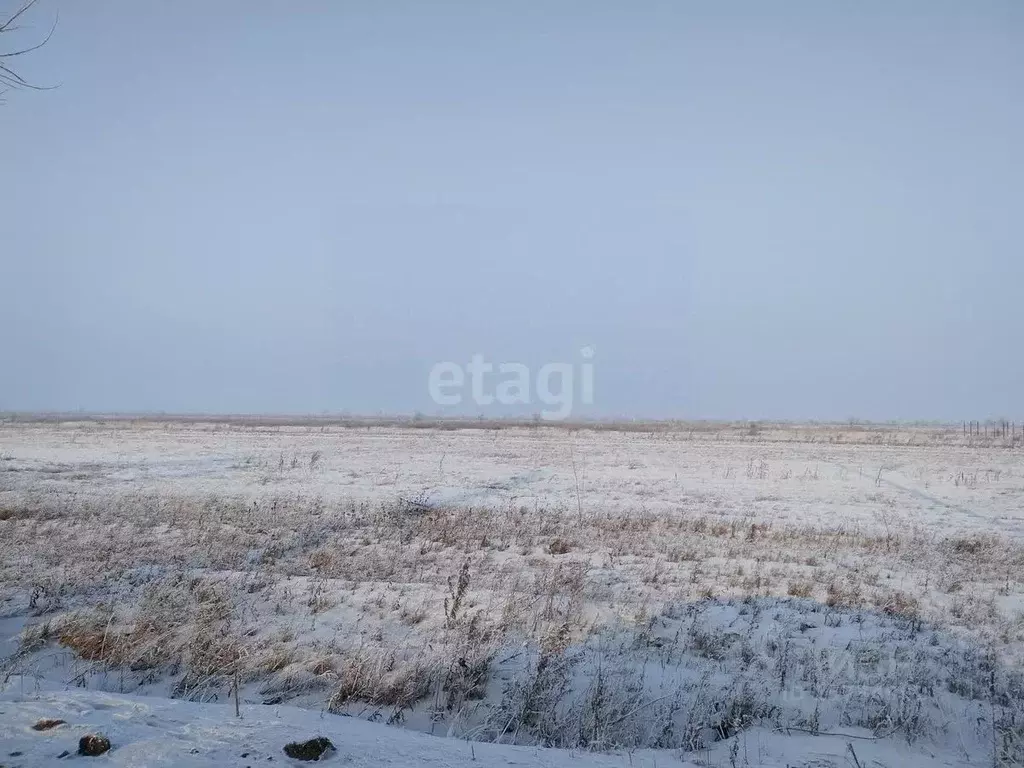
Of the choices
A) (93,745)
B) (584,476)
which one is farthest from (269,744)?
(584,476)

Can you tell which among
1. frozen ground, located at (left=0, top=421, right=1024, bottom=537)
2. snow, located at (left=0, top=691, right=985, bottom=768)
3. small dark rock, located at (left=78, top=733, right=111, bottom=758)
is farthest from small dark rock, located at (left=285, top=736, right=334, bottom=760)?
frozen ground, located at (left=0, top=421, right=1024, bottom=537)

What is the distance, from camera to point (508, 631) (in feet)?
21.7

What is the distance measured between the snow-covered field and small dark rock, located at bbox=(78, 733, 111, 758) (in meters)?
0.10

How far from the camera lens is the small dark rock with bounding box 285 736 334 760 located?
3.30 metres

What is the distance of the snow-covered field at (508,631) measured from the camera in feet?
14.0

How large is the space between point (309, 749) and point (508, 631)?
3.50 m

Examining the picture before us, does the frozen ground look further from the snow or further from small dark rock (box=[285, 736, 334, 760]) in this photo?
small dark rock (box=[285, 736, 334, 760])

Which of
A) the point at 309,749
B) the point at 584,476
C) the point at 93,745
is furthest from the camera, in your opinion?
the point at 584,476

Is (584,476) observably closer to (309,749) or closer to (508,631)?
(508,631)

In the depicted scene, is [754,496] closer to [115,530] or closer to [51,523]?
[115,530]

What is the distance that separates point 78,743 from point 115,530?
967 cm

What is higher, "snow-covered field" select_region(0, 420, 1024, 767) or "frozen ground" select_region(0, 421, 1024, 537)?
"snow-covered field" select_region(0, 420, 1024, 767)

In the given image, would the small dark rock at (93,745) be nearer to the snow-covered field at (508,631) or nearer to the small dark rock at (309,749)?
the snow-covered field at (508,631)

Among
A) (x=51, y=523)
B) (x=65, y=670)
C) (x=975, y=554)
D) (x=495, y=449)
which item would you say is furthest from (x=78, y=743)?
(x=495, y=449)
